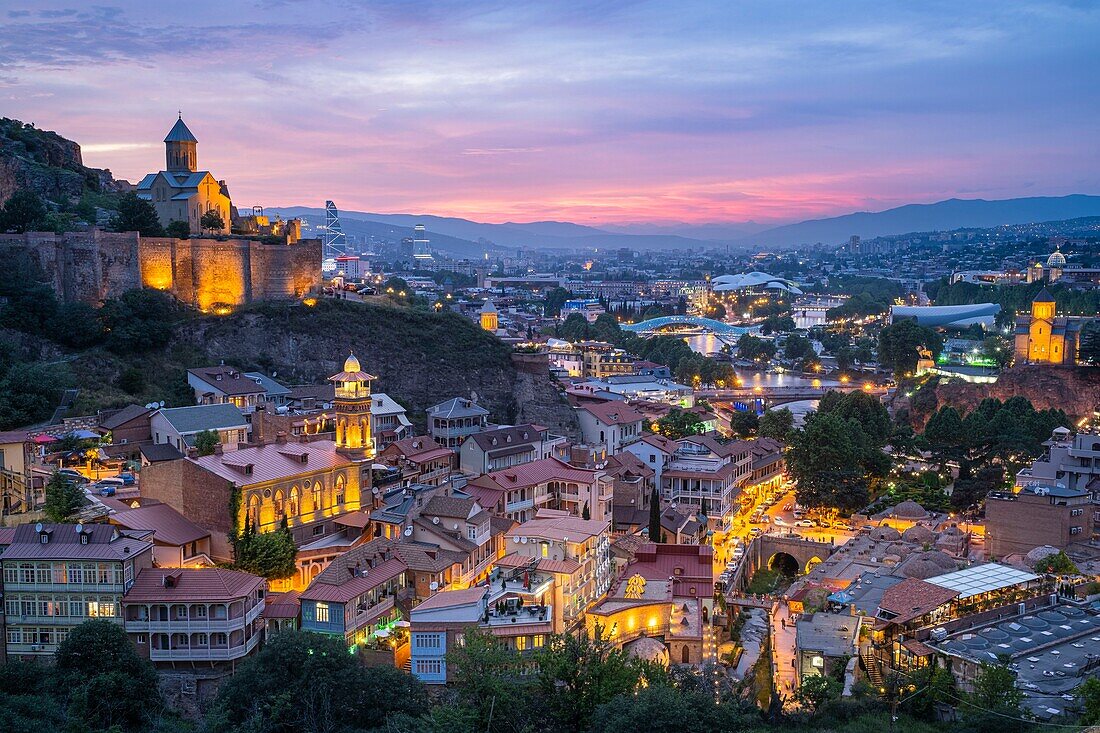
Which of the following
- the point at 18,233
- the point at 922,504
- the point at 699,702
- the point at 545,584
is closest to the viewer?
the point at 699,702

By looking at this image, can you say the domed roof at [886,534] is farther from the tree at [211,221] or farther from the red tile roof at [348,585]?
the tree at [211,221]

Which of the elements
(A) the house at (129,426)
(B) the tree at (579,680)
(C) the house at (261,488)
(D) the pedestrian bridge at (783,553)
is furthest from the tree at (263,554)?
(D) the pedestrian bridge at (783,553)

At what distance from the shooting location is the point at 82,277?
30.4 m

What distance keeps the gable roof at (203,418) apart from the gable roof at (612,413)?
12.0m

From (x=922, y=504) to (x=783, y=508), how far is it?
4176 mm

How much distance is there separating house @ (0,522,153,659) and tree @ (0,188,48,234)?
20218 millimetres

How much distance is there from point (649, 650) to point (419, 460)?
9380 mm

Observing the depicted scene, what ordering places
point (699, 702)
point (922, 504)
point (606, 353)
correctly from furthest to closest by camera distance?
point (606, 353)
point (922, 504)
point (699, 702)

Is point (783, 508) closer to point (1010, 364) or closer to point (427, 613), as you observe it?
point (427, 613)

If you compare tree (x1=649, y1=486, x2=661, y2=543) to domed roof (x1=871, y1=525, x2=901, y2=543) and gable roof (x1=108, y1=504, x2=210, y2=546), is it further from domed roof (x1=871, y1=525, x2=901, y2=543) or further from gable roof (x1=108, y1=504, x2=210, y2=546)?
gable roof (x1=108, y1=504, x2=210, y2=546)

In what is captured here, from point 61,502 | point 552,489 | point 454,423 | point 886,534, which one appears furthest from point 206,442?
point 886,534

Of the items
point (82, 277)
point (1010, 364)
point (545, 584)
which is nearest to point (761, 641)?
point (545, 584)

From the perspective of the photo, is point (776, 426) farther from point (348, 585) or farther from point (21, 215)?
point (21, 215)

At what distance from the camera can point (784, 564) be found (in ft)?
85.0
